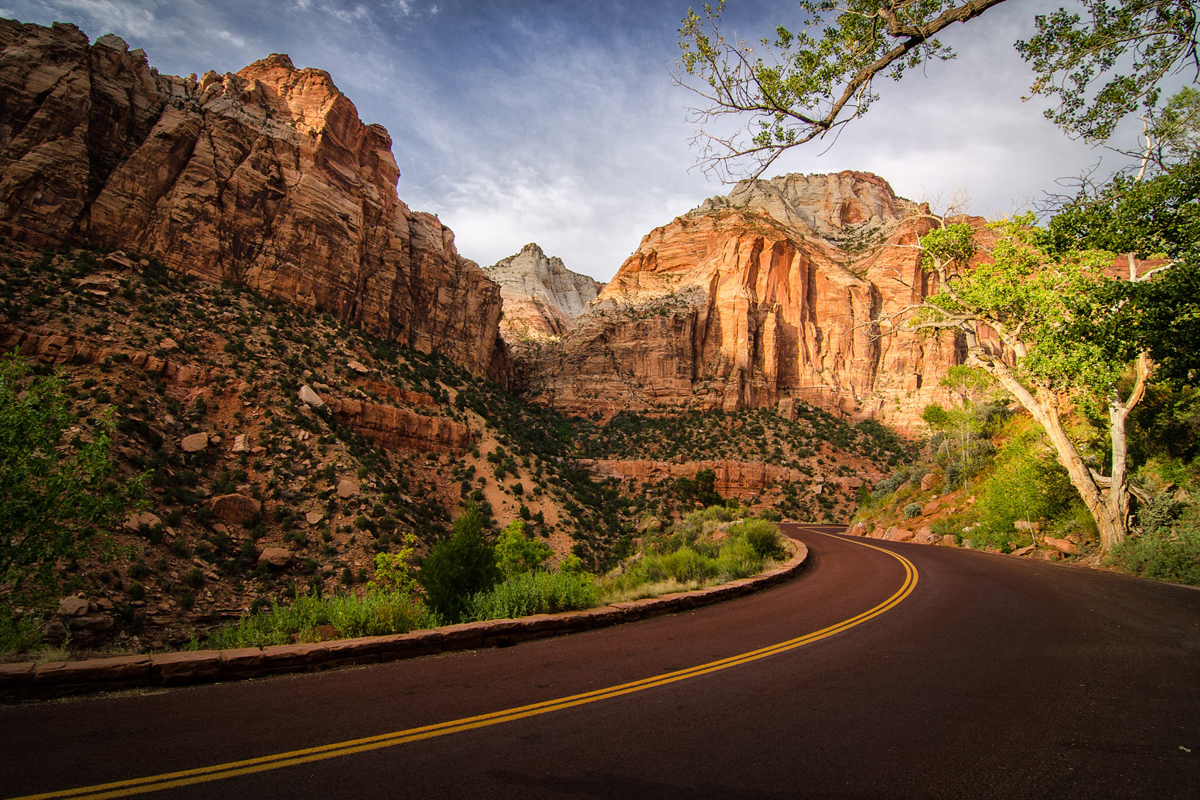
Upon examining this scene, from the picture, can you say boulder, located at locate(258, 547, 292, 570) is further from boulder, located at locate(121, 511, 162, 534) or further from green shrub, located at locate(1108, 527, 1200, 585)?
green shrub, located at locate(1108, 527, 1200, 585)

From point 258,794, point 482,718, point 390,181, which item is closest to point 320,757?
point 258,794

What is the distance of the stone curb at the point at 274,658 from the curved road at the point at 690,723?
10.0 inches

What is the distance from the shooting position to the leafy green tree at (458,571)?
32.3 ft

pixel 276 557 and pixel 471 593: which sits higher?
pixel 471 593

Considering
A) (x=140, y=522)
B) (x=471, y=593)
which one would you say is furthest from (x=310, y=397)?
(x=471, y=593)

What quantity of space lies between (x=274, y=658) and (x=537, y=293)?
11865 centimetres

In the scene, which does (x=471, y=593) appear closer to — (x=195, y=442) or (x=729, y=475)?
(x=195, y=442)

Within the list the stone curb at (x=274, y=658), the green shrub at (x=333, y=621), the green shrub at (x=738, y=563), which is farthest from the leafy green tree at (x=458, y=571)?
the green shrub at (x=738, y=563)

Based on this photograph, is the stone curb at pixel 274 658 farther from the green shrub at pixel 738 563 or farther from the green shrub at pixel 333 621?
the green shrub at pixel 738 563

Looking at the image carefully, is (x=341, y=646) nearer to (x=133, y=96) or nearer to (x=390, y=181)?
(x=133, y=96)

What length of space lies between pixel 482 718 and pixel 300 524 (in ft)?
74.4

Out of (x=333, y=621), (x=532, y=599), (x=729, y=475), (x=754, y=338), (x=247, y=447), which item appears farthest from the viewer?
(x=754, y=338)

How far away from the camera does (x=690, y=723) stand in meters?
4.32

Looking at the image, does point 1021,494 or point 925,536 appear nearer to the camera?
point 1021,494
